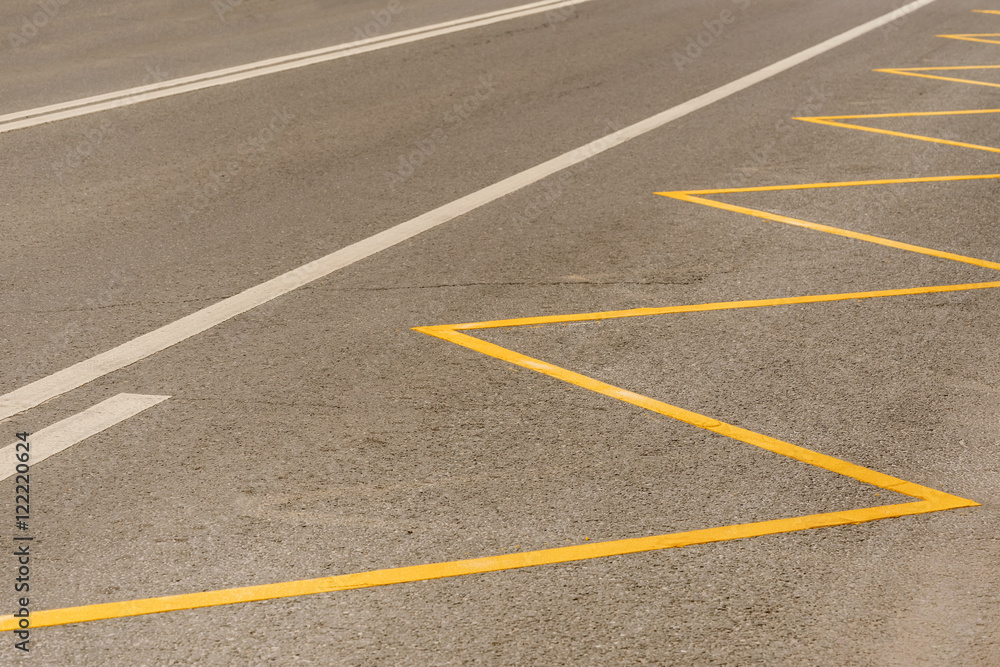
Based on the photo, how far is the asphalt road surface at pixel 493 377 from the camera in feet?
13.6

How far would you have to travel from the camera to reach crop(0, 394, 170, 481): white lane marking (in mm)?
5090

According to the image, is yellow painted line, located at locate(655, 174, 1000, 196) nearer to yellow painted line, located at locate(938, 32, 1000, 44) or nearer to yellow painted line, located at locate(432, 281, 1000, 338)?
yellow painted line, located at locate(432, 281, 1000, 338)

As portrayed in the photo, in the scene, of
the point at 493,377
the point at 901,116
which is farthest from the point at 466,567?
the point at 901,116

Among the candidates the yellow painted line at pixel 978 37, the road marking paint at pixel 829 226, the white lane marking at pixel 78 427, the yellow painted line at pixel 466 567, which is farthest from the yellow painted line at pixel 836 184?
the yellow painted line at pixel 978 37

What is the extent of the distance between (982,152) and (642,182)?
394 cm

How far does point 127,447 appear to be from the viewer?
521 cm

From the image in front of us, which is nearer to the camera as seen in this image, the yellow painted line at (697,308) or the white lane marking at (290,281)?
the white lane marking at (290,281)

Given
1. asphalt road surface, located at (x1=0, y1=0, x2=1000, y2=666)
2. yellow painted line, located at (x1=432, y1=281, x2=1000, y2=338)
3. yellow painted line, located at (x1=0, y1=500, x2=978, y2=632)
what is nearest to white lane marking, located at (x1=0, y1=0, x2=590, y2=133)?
asphalt road surface, located at (x1=0, y1=0, x2=1000, y2=666)

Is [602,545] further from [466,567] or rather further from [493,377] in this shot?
[493,377]

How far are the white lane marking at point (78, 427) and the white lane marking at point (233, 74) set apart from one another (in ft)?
20.4

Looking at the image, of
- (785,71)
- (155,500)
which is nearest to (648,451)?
(155,500)

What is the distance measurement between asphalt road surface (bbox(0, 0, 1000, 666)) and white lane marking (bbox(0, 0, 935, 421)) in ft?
0.11

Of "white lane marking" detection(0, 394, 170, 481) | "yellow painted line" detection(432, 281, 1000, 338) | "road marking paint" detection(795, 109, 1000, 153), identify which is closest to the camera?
"white lane marking" detection(0, 394, 170, 481)

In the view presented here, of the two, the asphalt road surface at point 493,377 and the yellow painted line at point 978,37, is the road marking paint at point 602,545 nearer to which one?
the asphalt road surface at point 493,377
